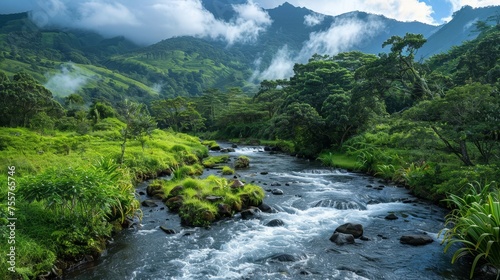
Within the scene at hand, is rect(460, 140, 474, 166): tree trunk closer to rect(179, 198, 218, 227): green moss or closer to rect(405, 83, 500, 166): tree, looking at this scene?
rect(405, 83, 500, 166): tree

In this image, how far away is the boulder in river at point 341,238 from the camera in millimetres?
12913

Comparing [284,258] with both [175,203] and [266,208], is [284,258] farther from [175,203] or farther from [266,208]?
[175,203]

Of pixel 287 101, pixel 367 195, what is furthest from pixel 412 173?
pixel 287 101

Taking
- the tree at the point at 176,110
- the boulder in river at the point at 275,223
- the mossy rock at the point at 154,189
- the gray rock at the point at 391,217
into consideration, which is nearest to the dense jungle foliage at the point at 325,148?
the mossy rock at the point at 154,189

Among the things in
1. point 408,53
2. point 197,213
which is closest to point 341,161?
point 408,53

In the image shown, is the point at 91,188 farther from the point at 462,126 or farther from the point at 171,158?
the point at 171,158

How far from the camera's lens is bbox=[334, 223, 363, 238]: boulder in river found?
1358cm

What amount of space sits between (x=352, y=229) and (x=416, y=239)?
2.53 metres

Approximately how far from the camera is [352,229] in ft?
45.2

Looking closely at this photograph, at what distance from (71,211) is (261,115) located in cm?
6428

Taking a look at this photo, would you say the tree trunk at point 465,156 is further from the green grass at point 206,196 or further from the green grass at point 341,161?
the green grass at point 206,196

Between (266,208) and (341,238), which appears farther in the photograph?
(266,208)

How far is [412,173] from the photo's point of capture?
21703 mm

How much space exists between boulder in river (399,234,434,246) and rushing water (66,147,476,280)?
25cm
